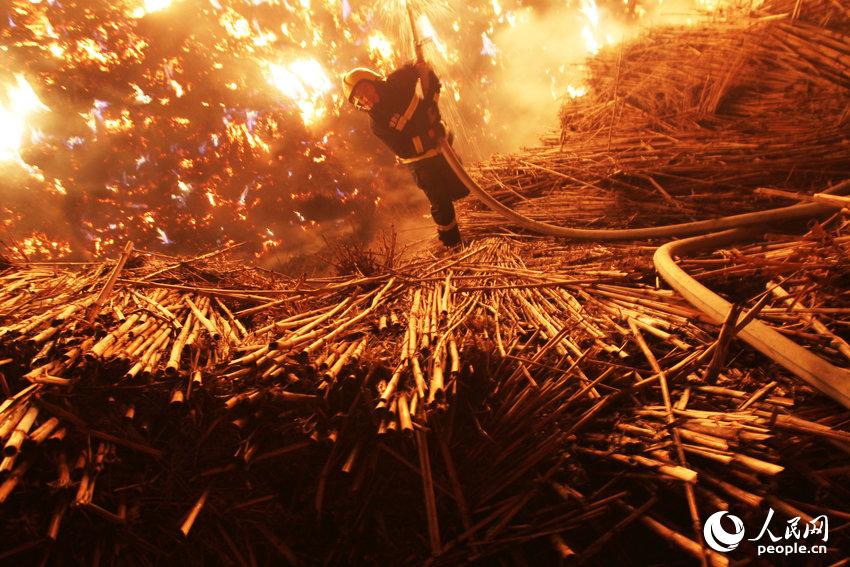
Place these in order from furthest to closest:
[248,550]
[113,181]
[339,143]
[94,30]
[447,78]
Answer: [447,78] < [339,143] < [113,181] < [94,30] < [248,550]

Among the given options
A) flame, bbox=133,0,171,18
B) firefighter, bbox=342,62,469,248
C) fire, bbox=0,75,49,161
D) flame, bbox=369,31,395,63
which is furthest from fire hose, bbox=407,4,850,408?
flame, bbox=369,31,395,63

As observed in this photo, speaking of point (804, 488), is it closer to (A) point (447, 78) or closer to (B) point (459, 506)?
(B) point (459, 506)

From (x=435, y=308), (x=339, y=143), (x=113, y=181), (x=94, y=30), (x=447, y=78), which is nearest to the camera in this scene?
(x=435, y=308)

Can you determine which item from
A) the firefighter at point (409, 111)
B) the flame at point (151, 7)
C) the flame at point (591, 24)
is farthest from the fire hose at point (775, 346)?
the flame at point (591, 24)

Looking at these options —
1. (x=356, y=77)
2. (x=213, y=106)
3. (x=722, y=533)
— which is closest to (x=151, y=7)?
(x=213, y=106)

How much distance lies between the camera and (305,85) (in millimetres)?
11266

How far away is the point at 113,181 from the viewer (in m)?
9.48

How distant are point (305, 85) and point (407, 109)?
355 inches

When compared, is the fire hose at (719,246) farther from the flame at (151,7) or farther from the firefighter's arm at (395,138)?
the flame at (151,7)

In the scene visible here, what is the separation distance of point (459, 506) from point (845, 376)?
4.99ft

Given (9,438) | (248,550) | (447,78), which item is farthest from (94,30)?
(248,550)

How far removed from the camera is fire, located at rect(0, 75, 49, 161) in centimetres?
773

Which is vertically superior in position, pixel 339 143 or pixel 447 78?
pixel 447 78

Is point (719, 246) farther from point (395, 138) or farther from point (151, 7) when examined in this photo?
point (151, 7)
